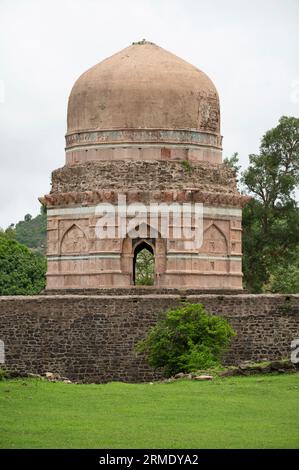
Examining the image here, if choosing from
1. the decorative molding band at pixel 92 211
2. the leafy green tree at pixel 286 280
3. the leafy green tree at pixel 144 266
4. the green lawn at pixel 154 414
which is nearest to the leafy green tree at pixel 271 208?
the leafy green tree at pixel 286 280

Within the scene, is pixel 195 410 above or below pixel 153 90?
below

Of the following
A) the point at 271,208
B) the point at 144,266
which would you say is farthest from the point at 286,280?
the point at 144,266

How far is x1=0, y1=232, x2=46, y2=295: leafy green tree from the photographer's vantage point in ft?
185

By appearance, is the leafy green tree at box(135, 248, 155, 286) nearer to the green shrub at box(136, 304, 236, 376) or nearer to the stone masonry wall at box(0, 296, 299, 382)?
the stone masonry wall at box(0, 296, 299, 382)

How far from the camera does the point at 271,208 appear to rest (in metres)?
52.5

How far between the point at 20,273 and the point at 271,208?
1017 cm

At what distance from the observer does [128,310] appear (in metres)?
35.9

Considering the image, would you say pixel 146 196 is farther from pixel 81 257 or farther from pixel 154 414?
pixel 154 414

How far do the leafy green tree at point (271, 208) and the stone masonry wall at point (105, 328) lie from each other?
15938 mm
